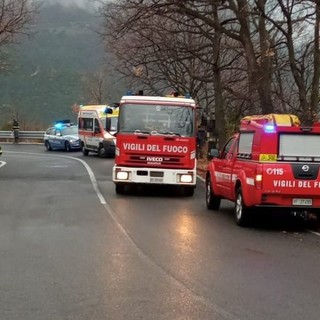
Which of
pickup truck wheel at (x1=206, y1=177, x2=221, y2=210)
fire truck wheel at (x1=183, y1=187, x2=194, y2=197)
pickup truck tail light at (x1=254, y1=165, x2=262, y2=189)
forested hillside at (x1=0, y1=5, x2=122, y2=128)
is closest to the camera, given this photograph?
pickup truck tail light at (x1=254, y1=165, x2=262, y2=189)

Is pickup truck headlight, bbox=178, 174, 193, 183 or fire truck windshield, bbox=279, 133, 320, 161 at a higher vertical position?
fire truck windshield, bbox=279, 133, 320, 161

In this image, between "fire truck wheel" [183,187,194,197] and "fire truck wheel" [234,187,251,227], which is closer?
"fire truck wheel" [234,187,251,227]

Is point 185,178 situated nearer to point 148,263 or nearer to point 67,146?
point 148,263

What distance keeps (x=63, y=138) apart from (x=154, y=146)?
2486cm

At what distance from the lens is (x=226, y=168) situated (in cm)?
1338

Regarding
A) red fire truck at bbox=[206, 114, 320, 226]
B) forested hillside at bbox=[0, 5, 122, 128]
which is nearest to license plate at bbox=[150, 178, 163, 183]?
red fire truck at bbox=[206, 114, 320, 226]

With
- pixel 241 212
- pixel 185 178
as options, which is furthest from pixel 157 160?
pixel 241 212

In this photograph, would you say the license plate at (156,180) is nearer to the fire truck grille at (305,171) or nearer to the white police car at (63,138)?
the fire truck grille at (305,171)

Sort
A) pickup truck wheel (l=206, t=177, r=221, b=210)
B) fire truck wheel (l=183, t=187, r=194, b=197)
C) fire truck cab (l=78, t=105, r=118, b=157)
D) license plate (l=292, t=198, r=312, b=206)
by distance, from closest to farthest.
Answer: license plate (l=292, t=198, r=312, b=206), pickup truck wheel (l=206, t=177, r=221, b=210), fire truck wheel (l=183, t=187, r=194, b=197), fire truck cab (l=78, t=105, r=118, b=157)

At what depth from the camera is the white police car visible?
1597 inches

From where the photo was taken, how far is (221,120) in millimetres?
28906

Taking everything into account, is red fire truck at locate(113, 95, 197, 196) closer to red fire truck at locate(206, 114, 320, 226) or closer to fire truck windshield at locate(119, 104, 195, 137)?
fire truck windshield at locate(119, 104, 195, 137)

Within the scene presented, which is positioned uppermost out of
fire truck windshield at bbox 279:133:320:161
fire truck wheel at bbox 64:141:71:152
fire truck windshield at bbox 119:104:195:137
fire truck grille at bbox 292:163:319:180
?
fire truck windshield at bbox 119:104:195:137

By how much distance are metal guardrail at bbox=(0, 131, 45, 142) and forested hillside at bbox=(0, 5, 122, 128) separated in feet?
36.2
